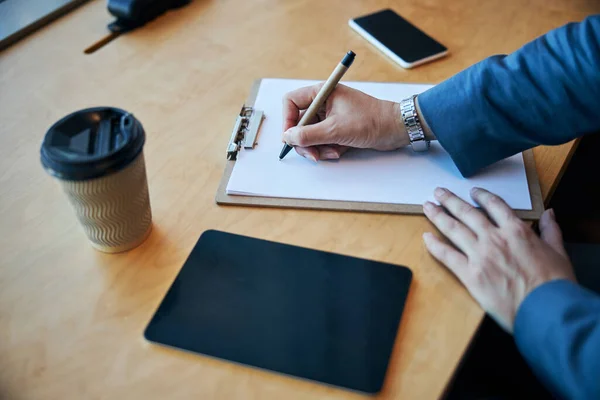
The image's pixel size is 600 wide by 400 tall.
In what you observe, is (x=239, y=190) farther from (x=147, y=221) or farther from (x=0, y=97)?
(x=0, y=97)

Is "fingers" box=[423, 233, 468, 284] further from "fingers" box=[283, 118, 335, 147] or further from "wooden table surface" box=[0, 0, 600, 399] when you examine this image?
"fingers" box=[283, 118, 335, 147]

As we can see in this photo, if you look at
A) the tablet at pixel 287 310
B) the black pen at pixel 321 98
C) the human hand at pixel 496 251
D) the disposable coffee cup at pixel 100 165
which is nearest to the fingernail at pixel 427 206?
the human hand at pixel 496 251

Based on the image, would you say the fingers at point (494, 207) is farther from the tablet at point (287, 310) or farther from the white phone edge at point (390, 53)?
the white phone edge at point (390, 53)

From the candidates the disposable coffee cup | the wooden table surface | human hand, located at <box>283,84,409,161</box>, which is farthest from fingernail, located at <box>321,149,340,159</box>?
the disposable coffee cup

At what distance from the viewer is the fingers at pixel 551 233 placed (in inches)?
27.5

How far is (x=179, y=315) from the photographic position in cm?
62

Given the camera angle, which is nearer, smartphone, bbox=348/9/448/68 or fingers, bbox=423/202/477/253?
fingers, bbox=423/202/477/253

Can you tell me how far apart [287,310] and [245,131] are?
0.34 meters

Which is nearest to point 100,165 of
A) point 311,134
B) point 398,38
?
point 311,134

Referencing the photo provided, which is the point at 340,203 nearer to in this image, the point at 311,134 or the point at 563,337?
the point at 311,134

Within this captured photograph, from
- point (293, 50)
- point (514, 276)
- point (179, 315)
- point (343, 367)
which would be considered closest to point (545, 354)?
point (514, 276)

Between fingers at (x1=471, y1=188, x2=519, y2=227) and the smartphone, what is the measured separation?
354 mm

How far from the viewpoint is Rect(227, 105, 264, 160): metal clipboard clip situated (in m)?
0.82

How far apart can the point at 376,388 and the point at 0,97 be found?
0.78m
